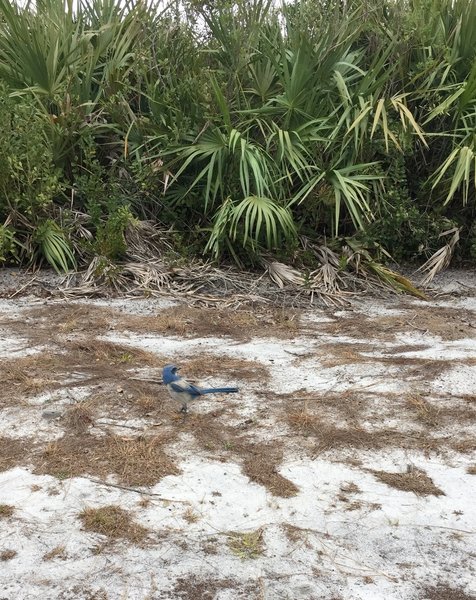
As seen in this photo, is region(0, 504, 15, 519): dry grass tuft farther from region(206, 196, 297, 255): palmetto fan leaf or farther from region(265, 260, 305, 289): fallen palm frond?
region(265, 260, 305, 289): fallen palm frond

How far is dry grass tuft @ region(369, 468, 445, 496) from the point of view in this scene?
10.2 ft

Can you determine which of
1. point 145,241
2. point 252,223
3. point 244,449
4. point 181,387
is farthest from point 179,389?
point 145,241

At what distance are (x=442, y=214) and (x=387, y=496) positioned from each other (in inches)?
198

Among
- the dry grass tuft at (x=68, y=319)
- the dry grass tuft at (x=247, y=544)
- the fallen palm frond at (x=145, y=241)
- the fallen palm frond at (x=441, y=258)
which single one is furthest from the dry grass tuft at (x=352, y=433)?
the fallen palm frond at (x=441, y=258)

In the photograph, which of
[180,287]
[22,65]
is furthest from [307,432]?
[22,65]

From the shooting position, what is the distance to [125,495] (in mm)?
2992

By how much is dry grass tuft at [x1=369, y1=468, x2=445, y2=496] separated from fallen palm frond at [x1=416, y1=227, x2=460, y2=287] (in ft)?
13.6

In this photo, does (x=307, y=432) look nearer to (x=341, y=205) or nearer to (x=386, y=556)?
(x=386, y=556)

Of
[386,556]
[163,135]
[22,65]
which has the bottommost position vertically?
[386,556]

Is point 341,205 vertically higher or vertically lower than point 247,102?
lower

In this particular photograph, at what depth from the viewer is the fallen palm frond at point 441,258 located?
23.5 feet

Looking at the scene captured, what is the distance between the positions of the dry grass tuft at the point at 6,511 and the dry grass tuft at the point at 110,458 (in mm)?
287

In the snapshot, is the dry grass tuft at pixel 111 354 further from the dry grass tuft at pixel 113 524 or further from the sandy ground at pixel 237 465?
the dry grass tuft at pixel 113 524

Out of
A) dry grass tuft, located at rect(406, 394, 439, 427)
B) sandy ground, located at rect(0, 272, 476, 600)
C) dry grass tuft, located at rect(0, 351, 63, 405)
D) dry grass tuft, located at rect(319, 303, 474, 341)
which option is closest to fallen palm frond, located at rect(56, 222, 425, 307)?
dry grass tuft, located at rect(319, 303, 474, 341)
